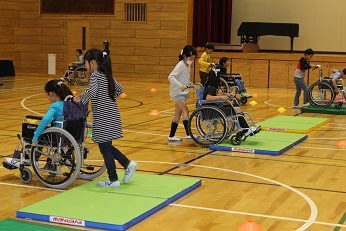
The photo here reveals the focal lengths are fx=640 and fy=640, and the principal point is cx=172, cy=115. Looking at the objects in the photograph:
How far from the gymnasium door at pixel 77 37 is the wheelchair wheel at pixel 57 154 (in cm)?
1439

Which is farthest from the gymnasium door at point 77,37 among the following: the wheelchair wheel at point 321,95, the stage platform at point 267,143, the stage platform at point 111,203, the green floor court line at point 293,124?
the stage platform at point 111,203

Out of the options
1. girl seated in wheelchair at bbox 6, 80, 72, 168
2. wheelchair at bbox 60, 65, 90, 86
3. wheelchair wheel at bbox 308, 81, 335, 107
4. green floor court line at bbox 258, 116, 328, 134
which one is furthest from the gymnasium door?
girl seated in wheelchair at bbox 6, 80, 72, 168

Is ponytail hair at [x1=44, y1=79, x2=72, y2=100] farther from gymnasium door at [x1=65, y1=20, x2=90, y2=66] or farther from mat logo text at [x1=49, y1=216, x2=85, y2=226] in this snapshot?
gymnasium door at [x1=65, y1=20, x2=90, y2=66]

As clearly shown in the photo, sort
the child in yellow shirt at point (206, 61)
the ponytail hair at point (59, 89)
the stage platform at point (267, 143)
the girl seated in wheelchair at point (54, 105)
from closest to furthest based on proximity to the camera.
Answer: the girl seated in wheelchair at point (54, 105)
the ponytail hair at point (59, 89)
the stage platform at point (267, 143)
the child in yellow shirt at point (206, 61)

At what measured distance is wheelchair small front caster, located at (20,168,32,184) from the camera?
5.71 meters

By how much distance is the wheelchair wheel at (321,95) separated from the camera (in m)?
11.7

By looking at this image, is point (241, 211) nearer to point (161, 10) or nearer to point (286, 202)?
point (286, 202)

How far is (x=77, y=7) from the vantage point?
19.8m

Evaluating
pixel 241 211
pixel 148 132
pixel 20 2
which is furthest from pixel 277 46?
pixel 241 211

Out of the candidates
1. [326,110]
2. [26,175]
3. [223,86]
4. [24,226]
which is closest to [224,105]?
[26,175]

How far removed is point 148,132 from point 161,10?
10370 mm

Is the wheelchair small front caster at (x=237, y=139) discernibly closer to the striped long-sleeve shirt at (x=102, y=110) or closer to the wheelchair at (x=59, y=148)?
the wheelchair at (x=59, y=148)

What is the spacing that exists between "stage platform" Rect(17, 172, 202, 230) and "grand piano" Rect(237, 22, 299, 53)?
13.4m

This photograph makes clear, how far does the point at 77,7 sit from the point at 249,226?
53.4 ft
